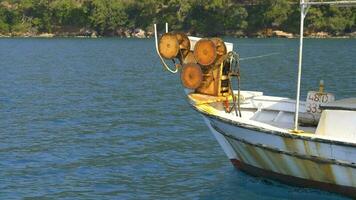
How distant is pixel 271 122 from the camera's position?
1770 cm

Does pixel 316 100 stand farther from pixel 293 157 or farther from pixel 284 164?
pixel 293 157

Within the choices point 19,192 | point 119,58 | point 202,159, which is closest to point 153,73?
point 119,58

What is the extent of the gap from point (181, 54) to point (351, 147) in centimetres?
568

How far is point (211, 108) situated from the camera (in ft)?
54.3

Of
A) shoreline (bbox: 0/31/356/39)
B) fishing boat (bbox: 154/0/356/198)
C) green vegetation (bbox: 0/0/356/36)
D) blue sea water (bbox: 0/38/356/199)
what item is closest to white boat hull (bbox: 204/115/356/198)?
fishing boat (bbox: 154/0/356/198)

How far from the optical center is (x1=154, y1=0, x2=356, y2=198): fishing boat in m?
14.4

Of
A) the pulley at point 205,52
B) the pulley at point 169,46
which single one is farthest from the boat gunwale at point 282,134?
the pulley at point 169,46

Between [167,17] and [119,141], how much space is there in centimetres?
12421

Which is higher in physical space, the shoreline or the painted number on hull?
the painted number on hull

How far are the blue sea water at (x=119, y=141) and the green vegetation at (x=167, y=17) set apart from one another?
263ft

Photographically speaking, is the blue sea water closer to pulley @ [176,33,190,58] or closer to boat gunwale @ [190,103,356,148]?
boat gunwale @ [190,103,356,148]

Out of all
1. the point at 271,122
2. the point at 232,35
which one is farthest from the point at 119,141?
the point at 232,35

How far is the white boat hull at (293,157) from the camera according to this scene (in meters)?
14.2

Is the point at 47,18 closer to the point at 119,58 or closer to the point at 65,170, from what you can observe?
the point at 119,58
